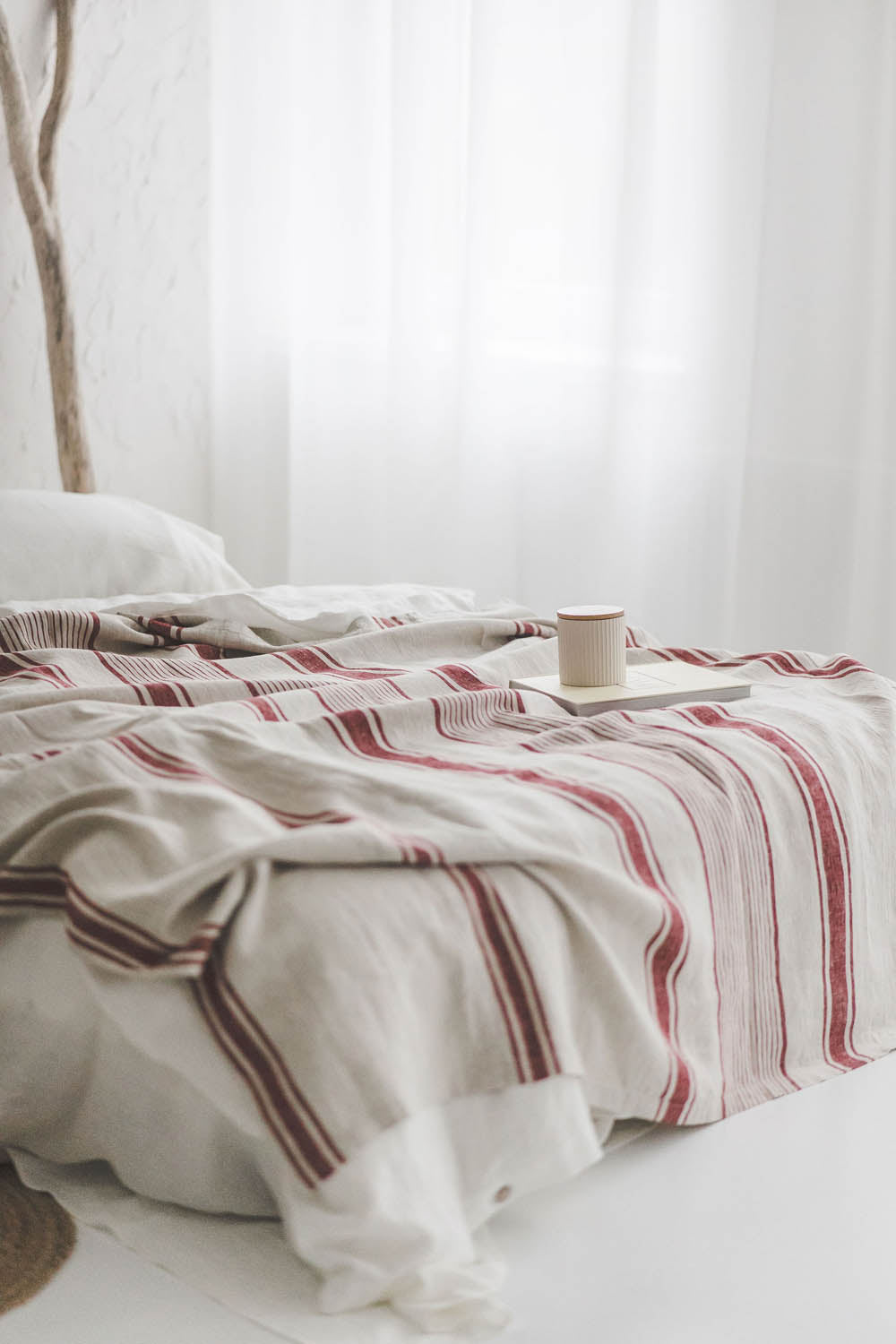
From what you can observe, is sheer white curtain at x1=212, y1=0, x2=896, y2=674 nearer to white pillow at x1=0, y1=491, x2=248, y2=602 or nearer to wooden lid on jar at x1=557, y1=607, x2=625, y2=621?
white pillow at x1=0, y1=491, x2=248, y2=602

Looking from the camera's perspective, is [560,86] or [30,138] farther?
[560,86]

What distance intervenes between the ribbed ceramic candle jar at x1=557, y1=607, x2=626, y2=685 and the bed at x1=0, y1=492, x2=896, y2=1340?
0.11 metres

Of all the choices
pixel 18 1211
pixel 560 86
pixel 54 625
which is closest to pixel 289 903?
pixel 18 1211

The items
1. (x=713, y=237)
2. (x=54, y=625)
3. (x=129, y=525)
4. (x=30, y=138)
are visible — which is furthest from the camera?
(x=713, y=237)

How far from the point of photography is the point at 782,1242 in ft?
3.05

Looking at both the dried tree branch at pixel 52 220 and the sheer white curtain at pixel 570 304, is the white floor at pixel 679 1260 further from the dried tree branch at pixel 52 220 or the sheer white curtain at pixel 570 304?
the dried tree branch at pixel 52 220

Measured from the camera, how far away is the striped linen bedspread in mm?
839

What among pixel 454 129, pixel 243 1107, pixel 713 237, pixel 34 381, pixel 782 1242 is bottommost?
pixel 782 1242

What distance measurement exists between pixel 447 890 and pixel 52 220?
7.42 ft

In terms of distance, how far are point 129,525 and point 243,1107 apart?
4.72 feet

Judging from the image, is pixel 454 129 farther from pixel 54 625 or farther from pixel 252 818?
pixel 252 818

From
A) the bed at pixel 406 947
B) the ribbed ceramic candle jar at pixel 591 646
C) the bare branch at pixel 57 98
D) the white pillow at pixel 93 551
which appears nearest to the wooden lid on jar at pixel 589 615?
the ribbed ceramic candle jar at pixel 591 646

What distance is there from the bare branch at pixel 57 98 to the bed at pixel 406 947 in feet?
5.88

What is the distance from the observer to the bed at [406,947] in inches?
32.9
